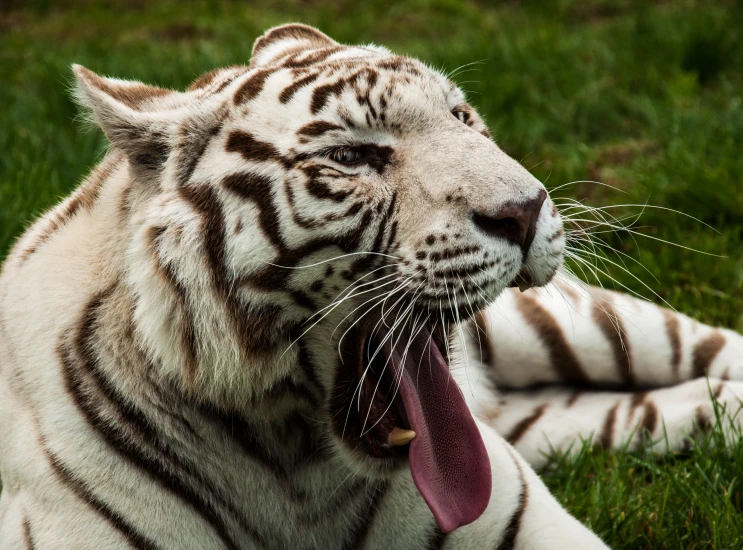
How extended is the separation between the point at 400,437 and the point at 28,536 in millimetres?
749

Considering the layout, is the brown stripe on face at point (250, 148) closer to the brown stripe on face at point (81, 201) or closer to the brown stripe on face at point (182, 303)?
the brown stripe on face at point (182, 303)

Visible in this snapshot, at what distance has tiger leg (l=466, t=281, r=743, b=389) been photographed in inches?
113

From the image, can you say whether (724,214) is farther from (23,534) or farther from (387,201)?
(23,534)

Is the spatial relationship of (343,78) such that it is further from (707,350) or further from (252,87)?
(707,350)

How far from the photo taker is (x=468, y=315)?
181 centimetres

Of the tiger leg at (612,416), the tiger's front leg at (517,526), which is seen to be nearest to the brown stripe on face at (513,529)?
the tiger's front leg at (517,526)

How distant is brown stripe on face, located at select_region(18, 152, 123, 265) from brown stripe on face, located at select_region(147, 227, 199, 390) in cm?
34

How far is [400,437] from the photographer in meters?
1.86

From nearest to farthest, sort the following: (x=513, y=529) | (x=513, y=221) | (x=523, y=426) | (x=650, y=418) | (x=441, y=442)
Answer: (x=513, y=221) → (x=441, y=442) → (x=513, y=529) → (x=650, y=418) → (x=523, y=426)

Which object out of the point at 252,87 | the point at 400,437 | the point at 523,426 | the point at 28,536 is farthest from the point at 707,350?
the point at 28,536

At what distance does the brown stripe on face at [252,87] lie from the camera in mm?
1870

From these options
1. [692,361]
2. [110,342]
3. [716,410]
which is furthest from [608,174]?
[110,342]

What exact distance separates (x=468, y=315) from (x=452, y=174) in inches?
10.5

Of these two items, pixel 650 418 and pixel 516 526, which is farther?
pixel 650 418
